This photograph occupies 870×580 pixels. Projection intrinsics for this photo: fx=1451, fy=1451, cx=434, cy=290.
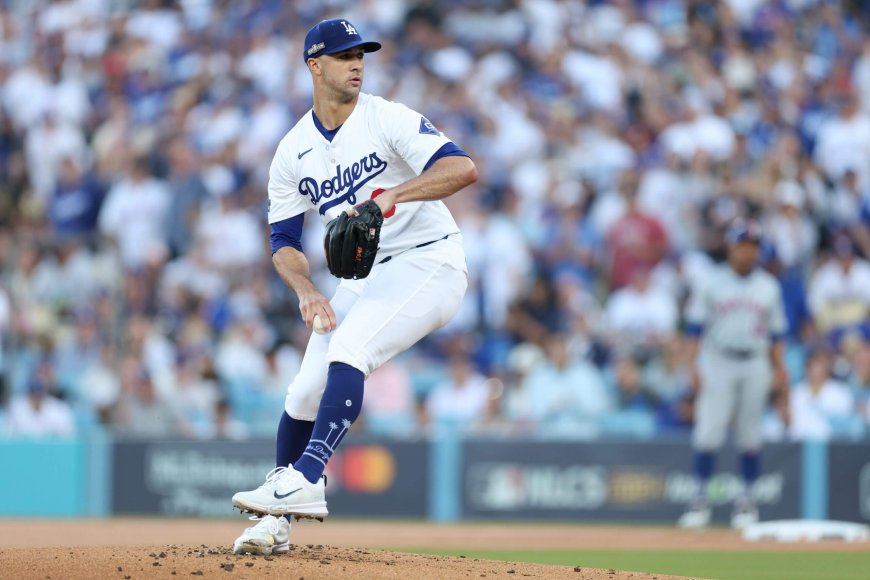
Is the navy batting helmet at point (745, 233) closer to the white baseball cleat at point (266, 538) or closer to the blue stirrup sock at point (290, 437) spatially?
the blue stirrup sock at point (290, 437)

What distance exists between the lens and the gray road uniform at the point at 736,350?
35.9 feet

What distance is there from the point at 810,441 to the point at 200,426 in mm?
5366

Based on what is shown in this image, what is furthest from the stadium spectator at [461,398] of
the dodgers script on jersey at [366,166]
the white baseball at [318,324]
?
the white baseball at [318,324]

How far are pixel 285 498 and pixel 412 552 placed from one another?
2.47m

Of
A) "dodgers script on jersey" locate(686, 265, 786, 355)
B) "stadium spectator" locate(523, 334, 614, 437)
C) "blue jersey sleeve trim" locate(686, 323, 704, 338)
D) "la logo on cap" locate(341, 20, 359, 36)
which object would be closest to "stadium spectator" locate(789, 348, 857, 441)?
"dodgers script on jersey" locate(686, 265, 786, 355)

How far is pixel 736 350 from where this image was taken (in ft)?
36.0

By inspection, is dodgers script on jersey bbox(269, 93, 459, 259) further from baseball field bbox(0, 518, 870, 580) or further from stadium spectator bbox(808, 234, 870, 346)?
stadium spectator bbox(808, 234, 870, 346)

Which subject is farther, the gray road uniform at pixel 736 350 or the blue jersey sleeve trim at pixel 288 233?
the gray road uniform at pixel 736 350

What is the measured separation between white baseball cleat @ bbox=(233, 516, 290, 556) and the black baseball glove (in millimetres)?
1113

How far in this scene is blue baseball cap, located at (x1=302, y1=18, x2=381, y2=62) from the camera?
5.88m

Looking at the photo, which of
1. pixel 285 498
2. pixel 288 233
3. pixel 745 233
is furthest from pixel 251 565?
pixel 745 233

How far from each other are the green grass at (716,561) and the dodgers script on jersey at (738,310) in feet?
7.25

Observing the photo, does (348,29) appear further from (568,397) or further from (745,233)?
(568,397)

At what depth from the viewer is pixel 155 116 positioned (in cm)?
1628
